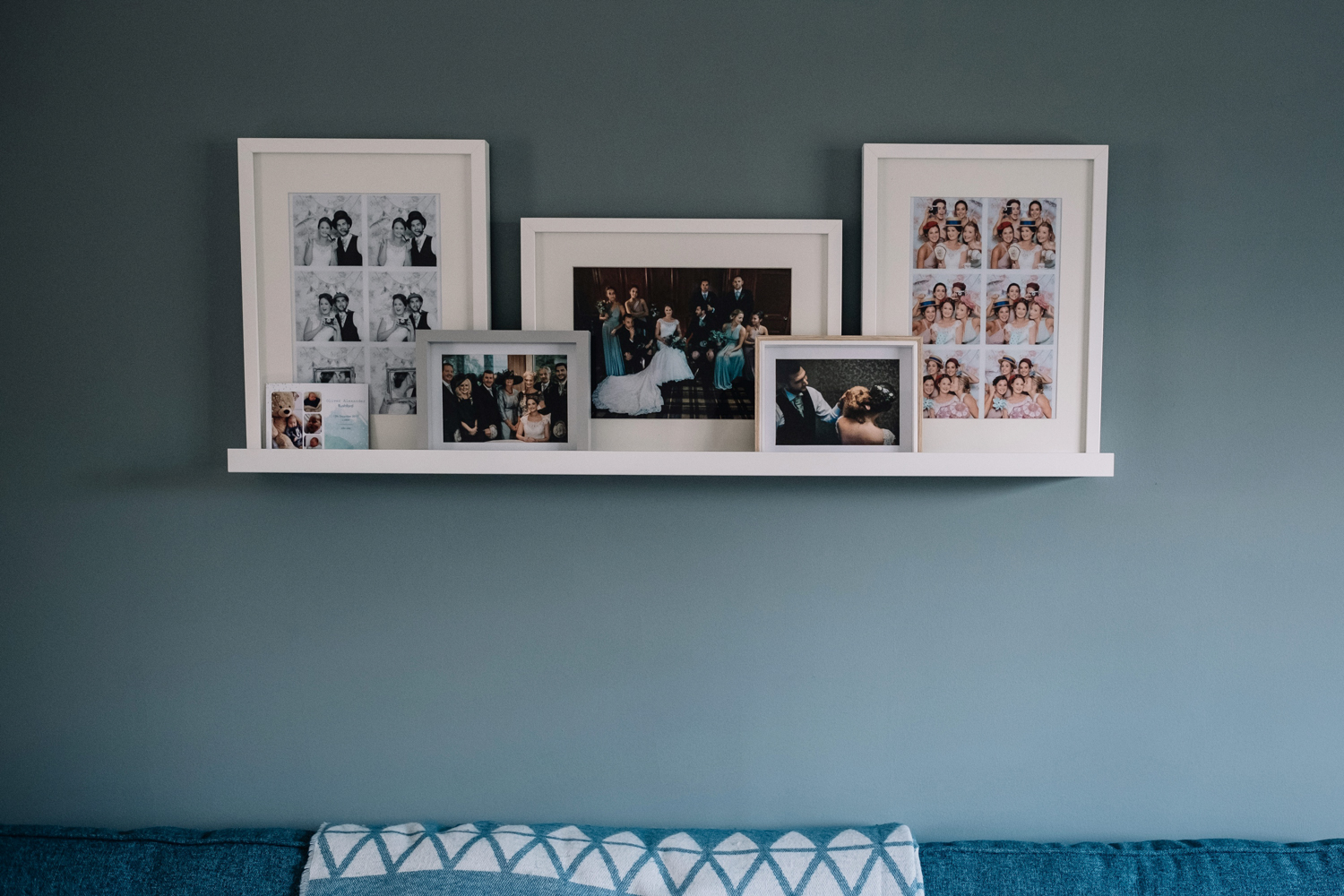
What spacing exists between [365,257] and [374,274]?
0.11 ft

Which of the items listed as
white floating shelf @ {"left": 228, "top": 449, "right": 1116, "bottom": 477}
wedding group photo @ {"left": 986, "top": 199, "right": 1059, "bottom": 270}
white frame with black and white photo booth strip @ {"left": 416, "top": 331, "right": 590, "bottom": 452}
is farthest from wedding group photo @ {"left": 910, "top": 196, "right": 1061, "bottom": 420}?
white frame with black and white photo booth strip @ {"left": 416, "top": 331, "right": 590, "bottom": 452}

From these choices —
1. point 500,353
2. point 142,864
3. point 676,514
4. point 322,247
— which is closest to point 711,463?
point 676,514

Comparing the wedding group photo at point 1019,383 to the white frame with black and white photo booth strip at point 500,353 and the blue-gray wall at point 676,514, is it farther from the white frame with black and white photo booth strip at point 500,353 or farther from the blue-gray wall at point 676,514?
the white frame with black and white photo booth strip at point 500,353

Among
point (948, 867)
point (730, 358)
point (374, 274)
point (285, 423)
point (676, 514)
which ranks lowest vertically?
point (948, 867)

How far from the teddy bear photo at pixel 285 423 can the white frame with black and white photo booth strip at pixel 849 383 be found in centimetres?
76

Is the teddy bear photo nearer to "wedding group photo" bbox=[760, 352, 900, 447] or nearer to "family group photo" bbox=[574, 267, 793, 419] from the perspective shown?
"family group photo" bbox=[574, 267, 793, 419]

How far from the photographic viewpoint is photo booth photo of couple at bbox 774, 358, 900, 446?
1.34m

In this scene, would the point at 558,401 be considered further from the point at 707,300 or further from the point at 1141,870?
the point at 1141,870

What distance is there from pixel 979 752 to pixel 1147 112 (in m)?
1.14

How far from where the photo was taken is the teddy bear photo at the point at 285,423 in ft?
4.50

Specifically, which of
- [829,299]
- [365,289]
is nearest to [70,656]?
[365,289]

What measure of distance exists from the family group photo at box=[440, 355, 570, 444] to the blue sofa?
0.75m

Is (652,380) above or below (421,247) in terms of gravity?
below

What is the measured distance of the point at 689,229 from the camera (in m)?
1.39
